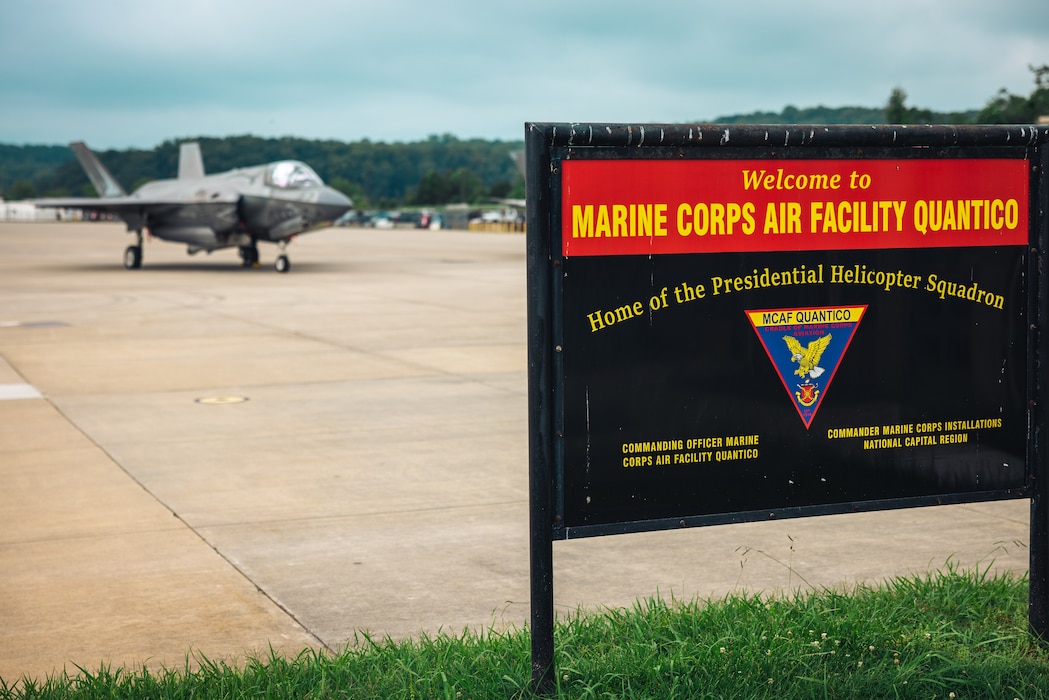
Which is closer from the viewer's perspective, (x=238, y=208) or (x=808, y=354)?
(x=808, y=354)

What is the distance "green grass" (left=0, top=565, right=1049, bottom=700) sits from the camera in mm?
4062

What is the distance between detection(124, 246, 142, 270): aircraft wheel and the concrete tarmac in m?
20.2

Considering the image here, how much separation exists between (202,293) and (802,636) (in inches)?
857

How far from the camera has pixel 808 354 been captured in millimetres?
4180

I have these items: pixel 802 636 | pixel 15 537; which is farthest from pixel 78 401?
pixel 802 636

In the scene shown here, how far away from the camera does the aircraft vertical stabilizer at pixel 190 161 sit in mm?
39781

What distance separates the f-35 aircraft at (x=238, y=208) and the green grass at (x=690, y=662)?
91.2 ft

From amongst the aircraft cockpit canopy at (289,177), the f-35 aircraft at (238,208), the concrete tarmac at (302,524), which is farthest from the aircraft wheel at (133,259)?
the concrete tarmac at (302,524)

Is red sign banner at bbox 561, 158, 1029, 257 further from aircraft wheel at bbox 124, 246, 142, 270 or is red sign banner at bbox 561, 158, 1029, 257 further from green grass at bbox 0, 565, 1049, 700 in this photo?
aircraft wheel at bbox 124, 246, 142, 270

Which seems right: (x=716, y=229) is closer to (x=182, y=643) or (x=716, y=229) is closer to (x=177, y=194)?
(x=182, y=643)

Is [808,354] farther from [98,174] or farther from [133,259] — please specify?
[98,174]

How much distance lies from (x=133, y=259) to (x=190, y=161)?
6.75 meters

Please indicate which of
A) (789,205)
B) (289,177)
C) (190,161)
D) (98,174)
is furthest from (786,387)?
(98,174)

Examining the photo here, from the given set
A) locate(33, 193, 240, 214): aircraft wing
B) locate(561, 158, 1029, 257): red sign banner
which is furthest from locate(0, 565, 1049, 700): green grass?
locate(33, 193, 240, 214): aircraft wing
